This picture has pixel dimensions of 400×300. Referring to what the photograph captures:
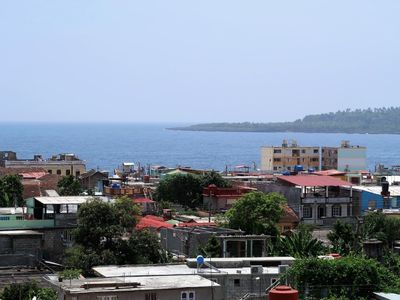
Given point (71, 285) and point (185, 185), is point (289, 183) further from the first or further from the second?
point (71, 285)

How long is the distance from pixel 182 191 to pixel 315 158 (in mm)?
49140

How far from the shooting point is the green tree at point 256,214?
50.5 m

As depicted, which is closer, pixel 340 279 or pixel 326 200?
pixel 340 279

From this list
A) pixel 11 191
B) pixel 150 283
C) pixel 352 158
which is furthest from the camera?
pixel 352 158

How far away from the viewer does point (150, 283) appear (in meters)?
30.1

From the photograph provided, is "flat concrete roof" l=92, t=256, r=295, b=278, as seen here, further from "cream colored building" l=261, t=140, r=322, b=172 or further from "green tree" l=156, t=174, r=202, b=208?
"cream colored building" l=261, t=140, r=322, b=172

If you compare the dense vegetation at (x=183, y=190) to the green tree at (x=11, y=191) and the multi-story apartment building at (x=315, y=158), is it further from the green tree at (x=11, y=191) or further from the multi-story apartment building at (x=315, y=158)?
the multi-story apartment building at (x=315, y=158)

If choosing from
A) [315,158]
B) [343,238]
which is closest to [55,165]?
[315,158]

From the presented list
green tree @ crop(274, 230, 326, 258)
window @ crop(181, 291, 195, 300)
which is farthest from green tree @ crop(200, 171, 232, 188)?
window @ crop(181, 291, 195, 300)

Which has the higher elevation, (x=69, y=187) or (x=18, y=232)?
(x=18, y=232)

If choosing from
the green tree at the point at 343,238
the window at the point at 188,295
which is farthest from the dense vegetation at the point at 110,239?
the window at the point at 188,295

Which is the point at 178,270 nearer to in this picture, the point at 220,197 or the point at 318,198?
the point at 318,198

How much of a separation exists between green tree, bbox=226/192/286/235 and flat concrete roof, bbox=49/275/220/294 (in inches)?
724

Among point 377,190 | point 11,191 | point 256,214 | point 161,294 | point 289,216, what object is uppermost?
point 161,294
